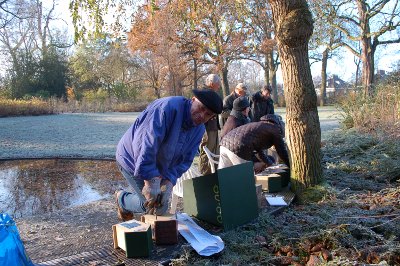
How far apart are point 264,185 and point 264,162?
54 centimetres

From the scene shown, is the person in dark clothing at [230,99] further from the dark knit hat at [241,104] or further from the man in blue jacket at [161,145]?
the man in blue jacket at [161,145]

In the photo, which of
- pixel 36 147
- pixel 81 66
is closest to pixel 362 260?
pixel 36 147

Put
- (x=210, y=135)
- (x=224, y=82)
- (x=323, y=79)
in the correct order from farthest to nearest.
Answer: (x=323, y=79) → (x=224, y=82) → (x=210, y=135)

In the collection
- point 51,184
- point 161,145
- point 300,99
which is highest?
point 300,99

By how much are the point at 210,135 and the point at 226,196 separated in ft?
8.25

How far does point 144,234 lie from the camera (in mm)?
2918

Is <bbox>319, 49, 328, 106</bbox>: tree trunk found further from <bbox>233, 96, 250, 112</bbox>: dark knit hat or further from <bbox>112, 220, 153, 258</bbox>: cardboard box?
<bbox>112, 220, 153, 258</bbox>: cardboard box

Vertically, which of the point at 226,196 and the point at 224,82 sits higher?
the point at 224,82

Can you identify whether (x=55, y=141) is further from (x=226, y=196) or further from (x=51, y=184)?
(x=226, y=196)

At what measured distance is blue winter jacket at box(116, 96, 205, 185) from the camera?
297 centimetres

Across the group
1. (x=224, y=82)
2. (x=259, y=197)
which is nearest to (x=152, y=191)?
(x=259, y=197)

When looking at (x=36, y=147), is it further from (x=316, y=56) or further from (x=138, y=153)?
(x=316, y=56)

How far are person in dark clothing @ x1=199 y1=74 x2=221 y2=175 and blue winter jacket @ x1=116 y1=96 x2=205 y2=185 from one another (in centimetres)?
227

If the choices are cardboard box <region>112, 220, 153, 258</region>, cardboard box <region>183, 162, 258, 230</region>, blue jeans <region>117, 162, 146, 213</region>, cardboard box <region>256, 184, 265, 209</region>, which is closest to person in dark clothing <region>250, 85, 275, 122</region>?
cardboard box <region>256, 184, 265, 209</region>
